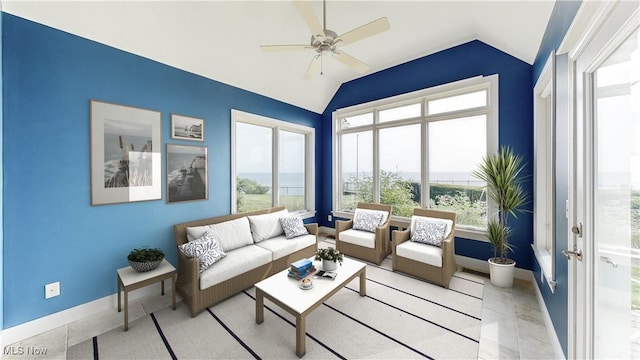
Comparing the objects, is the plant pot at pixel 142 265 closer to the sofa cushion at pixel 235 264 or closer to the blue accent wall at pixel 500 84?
the sofa cushion at pixel 235 264

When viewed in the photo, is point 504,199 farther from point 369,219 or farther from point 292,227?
point 292,227

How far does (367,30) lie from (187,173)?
271 centimetres

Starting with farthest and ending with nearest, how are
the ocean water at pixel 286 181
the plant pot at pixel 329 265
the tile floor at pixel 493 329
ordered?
the ocean water at pixel 286 181
the plant pot at pixel 329 265
the tile floor at pixel 493 329

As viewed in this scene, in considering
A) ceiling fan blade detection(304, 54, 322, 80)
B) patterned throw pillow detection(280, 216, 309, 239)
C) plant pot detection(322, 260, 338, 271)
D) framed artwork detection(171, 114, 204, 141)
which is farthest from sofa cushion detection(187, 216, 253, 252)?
ceiling fan blade detection(304, 54, 322, 80)

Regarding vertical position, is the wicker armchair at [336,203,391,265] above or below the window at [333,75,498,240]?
below

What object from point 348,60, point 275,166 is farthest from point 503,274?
point 275,166

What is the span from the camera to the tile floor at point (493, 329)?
1790mm

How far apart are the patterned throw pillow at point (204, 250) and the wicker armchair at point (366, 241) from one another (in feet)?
6.26

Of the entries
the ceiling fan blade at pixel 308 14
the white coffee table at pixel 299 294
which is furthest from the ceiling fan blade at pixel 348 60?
the white coffee table at pixel 299 294

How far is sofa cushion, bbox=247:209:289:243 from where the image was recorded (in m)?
3.37

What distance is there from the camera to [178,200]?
2941mm

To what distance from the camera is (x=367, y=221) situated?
152 inches

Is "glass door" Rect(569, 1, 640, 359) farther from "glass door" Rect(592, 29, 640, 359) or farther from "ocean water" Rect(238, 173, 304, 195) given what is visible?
"ocean water" Rect(238, 173, 304, 195)

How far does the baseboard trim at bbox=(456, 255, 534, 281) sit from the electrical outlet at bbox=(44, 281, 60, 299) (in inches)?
187
